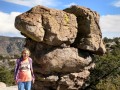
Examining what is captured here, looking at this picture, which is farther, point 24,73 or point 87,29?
point 87,29

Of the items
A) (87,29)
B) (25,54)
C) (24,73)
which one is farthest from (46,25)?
(24,73)

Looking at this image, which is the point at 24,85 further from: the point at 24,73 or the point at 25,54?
the point at 25,54

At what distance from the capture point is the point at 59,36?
17.7m

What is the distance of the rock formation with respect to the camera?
57.0 feet

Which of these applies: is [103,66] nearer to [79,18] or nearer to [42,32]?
[79,18]

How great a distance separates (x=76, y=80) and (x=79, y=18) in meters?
3.79

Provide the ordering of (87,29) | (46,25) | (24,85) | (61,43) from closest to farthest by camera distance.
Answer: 1. (24,85)
2. (46,25)
3. (61,43)
4. (87,29)

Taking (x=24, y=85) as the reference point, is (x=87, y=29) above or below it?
above

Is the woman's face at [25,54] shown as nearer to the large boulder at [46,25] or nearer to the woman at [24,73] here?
the woman at [24,73]

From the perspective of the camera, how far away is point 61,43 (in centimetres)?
1825

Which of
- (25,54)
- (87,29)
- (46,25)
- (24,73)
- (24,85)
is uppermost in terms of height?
(46,25)

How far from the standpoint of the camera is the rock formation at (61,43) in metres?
17.4

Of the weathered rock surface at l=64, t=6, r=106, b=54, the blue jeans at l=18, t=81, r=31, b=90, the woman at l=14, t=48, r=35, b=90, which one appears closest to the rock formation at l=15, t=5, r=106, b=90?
the weathered rock surface at l=64, t=6, r=106, b=54

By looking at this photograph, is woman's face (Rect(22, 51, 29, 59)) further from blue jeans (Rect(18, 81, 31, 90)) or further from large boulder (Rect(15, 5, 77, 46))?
large boulder (Rect(15, 5, 77, 46))
